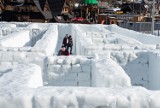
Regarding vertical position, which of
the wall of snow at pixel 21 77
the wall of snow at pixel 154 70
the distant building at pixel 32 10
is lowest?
the wall of snow at pixel 154 70

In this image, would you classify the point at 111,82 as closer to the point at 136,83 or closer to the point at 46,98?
the point at 46,98

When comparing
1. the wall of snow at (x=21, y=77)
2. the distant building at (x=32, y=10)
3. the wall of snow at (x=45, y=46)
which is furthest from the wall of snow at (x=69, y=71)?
the distant building at (x=32, y=10)

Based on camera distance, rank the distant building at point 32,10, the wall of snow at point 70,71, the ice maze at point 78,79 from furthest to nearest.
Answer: the distant building at point 32,10 < the wall of snow at point 70,71 < the ice maze at point 78,79

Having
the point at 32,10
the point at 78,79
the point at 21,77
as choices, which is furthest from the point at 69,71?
the point at 32,10

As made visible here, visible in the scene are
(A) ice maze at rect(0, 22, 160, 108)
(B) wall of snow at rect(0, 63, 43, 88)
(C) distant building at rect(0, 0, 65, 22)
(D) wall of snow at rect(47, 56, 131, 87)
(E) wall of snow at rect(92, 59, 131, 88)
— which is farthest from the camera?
(C) distant building at rect(0, 0, 65, 22)

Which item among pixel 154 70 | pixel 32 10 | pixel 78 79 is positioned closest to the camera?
pixel 78 79

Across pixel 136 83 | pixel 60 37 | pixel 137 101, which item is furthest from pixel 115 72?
pixel 60 37

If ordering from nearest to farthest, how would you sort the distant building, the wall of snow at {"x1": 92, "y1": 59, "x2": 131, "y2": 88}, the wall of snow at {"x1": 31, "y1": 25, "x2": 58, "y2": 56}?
the wall of snow at {"x1": 92, "y1": 59, "x2": 131, "y2": 88} < the wall of snow at {"x1": 31, "y1": 25, "x2": 58, "y2": 56} < the distant building

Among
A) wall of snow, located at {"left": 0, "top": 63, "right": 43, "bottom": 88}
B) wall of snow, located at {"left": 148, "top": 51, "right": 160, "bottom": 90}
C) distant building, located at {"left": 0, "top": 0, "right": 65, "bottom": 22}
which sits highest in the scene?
distant building, located at {"left": 0, "top": 0, "right": 65, "bottom": 22}

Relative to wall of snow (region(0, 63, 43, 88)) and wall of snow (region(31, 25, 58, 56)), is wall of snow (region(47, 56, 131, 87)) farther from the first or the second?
wall of snow (region(0, 63, 43, 88))

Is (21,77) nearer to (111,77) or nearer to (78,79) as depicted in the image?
(111,77)

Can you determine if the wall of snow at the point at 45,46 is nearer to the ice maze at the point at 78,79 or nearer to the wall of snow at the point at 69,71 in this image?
the ice maze at the point at 78,79

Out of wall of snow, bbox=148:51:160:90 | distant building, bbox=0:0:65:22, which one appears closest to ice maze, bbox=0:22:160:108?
wall of snow, bbox=148:51:160:90

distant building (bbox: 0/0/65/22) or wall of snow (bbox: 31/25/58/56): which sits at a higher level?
distant building (bbox: 0/0/65/22)
